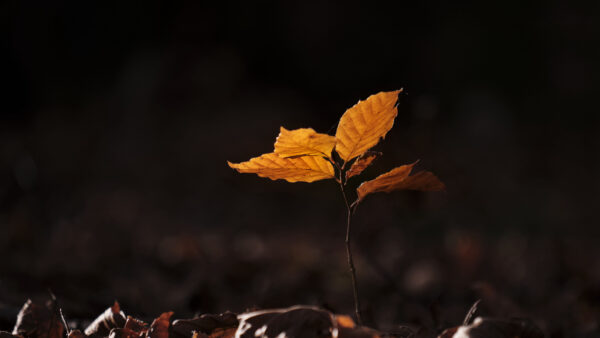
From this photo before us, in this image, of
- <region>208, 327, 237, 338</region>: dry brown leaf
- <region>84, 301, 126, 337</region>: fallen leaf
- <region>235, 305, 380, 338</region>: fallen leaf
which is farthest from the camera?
<region>84, 301, 126, 337</region>: fallen leaf

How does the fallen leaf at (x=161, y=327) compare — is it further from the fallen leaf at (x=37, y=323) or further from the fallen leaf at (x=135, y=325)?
the fallen leaf at (x=37, y=323)

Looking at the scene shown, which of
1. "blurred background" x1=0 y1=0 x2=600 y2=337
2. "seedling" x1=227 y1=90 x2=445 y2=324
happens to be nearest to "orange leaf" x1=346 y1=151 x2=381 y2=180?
"seedling" x1=227 y1=90 x2=445 y2=324

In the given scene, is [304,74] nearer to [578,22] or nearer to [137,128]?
[137,128]

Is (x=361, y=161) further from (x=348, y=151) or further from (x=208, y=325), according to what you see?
(x=208, y=325)

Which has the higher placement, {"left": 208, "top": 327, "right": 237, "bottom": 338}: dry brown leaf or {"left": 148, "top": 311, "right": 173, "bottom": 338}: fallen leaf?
{"left": 148, "top": 311, "right": 173, "bottom": 338}: fallen leaf

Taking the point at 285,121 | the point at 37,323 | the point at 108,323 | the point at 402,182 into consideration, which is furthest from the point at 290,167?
the point at 285,121

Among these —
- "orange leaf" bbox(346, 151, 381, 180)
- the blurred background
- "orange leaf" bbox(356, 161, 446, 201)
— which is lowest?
the blurred background

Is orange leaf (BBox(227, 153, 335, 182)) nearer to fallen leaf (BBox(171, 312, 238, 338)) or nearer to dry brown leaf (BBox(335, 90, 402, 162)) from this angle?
dry brown leaf (BBox(335, 90, 402, 162))

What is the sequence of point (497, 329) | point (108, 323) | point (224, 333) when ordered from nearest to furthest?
point (497, 329)
point (224, 333)
point (108, 323)
